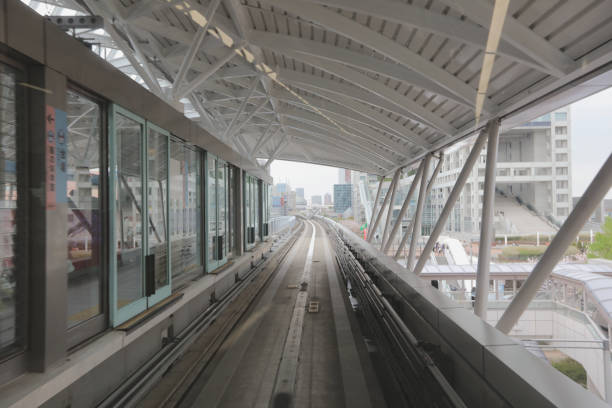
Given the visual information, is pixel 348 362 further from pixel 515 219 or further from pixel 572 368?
pixel 572 368

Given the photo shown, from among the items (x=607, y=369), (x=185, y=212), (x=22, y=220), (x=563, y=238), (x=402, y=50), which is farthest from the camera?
(x=185, y=212)

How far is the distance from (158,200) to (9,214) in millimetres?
2158

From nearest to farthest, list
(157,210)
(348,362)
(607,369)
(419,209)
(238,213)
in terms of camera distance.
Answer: (348,362) → (157,210) → (607,369) → (238,213) → (419,209)

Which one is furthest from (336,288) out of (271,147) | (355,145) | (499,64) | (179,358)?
(271,147)

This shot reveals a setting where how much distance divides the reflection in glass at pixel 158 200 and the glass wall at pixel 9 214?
1.77 meters

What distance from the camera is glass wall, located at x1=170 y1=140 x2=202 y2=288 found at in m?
5.05

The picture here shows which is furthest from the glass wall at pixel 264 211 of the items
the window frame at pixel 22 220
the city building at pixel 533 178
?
the window frame at pixel 22 220

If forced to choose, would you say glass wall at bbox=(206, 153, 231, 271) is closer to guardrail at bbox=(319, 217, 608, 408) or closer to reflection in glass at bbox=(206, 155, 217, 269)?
reflection in glass at bbox=(206, 155, 217, 269)

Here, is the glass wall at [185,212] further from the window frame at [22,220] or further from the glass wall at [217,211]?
the window frame at [22,220]

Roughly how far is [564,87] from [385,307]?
3.77 metres

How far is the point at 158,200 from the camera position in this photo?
14.7 ft

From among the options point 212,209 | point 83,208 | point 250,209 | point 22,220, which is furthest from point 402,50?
point 250,209

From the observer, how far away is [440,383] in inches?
92.7

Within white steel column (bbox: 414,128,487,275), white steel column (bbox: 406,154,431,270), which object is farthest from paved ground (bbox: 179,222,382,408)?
white steel column (bbox: 406,154,431,270)
